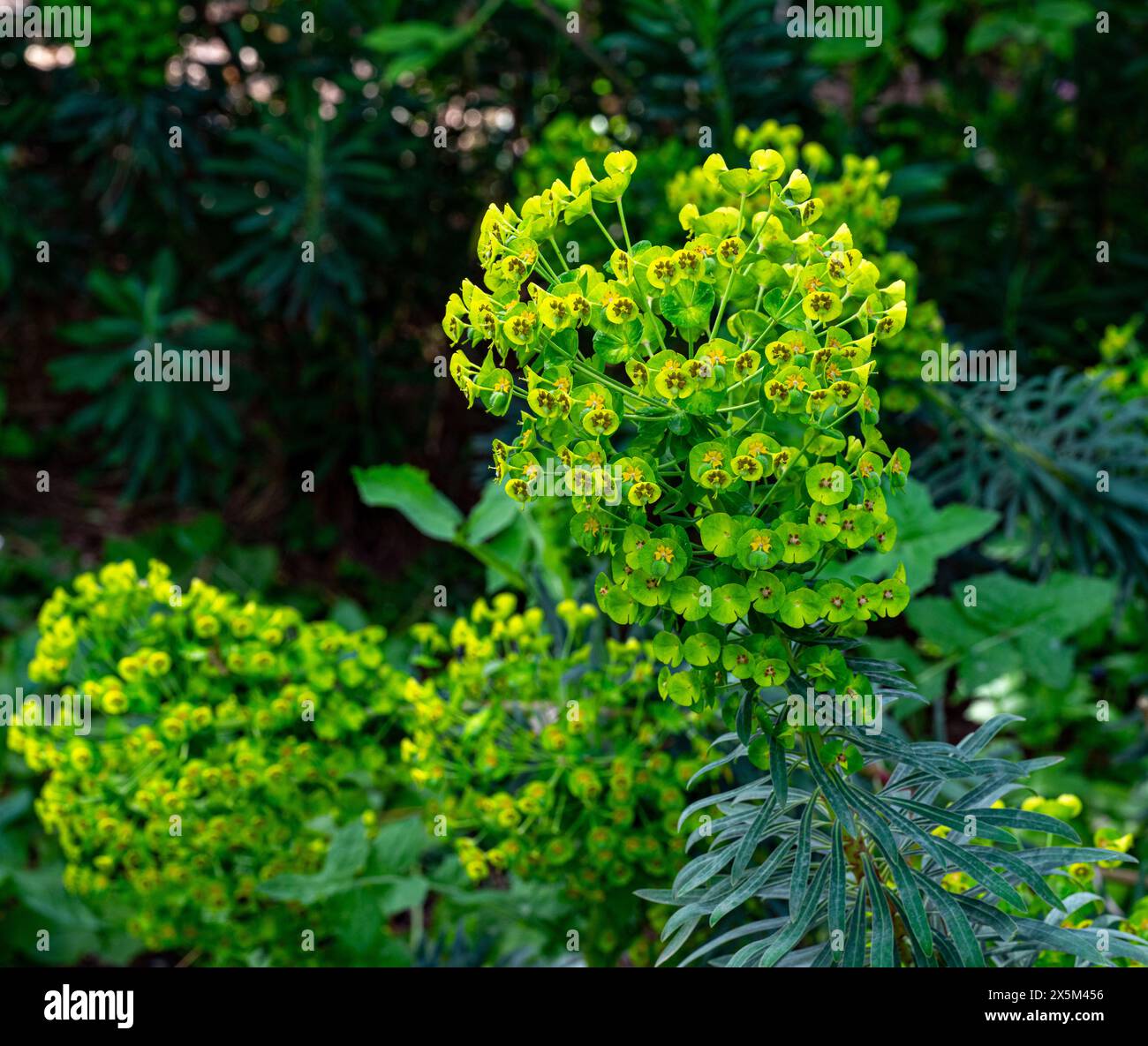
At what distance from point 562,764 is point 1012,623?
0.67m

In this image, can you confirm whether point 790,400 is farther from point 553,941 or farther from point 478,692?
point 553,941

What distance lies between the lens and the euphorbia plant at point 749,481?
2.66 feet

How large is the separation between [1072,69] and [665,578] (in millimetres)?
2329

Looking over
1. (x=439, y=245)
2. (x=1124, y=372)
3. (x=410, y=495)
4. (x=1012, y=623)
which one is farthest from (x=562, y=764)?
(x=439, y=245)

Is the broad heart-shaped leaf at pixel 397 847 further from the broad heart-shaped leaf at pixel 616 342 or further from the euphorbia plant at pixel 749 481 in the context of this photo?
the broad heart-shaped leaf at pixel 616 342

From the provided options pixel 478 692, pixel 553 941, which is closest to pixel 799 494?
pixel 478 692

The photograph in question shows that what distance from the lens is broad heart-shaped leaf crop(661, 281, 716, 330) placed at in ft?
2.74

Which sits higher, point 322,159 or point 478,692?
point 322,159

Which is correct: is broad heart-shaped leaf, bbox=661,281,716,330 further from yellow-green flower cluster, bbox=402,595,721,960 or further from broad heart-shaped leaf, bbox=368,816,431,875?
broad heart-shaped leaf, bbox=368,816,431,875

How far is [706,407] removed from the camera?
0.81 metres

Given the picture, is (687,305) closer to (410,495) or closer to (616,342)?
(616,342)

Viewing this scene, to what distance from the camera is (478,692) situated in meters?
1.32
